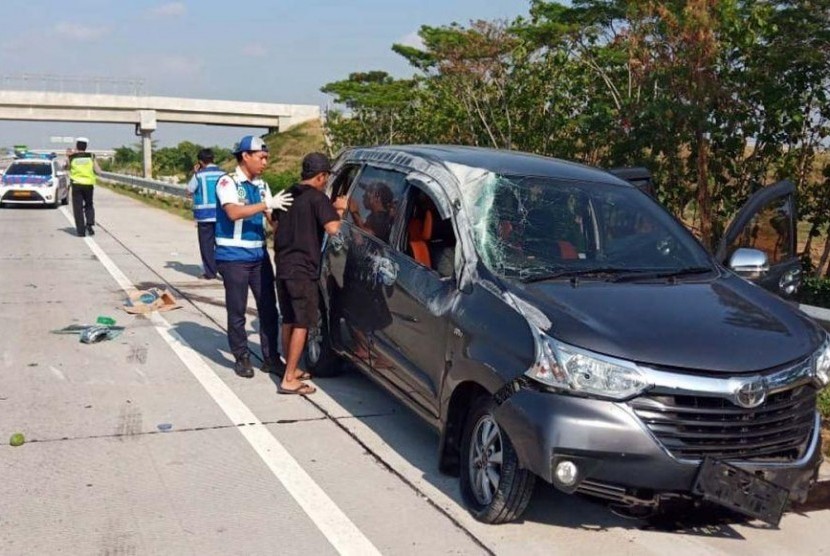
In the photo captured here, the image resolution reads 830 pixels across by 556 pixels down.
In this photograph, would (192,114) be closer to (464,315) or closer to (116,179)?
(116,179)

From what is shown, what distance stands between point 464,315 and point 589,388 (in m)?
0.93

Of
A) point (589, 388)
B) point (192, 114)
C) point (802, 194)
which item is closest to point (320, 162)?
point (589, 388)

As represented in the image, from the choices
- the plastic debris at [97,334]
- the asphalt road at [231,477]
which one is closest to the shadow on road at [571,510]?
the asphalt road at [231,477]

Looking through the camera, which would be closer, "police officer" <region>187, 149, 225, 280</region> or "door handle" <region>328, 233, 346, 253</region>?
"door handle" <region>328, 233, 346, 253</region>

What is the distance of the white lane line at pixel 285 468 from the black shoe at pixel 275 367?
0.42 metres

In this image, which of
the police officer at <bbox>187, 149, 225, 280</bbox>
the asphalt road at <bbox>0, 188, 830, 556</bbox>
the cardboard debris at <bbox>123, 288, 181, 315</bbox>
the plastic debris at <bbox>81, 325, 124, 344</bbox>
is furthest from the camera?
the police officer at <bbox>187, 149, 225, 280</bbox>

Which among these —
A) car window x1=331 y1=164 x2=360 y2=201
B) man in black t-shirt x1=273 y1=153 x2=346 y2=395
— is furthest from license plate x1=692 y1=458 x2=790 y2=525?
car window x1=331 y1=164 x2=360 y2=201

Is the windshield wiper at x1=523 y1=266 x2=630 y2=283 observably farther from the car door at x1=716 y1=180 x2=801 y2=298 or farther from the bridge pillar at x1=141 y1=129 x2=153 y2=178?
the bridge pillar at x1=141 y1=129 x2=153 y2=178

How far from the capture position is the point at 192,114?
69062mm

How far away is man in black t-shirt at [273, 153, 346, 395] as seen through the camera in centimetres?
655

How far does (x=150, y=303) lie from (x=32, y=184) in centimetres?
1804

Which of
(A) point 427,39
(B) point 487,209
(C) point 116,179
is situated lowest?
(C) point 116,179

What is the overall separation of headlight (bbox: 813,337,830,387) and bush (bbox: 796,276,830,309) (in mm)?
5128

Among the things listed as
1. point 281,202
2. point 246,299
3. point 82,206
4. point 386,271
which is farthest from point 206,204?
point 82,206
